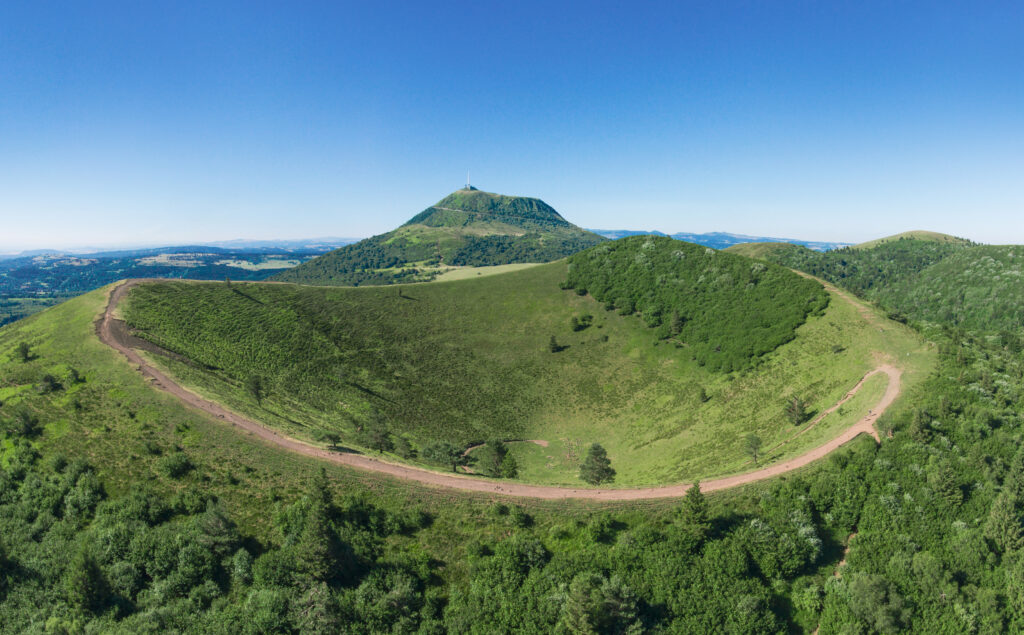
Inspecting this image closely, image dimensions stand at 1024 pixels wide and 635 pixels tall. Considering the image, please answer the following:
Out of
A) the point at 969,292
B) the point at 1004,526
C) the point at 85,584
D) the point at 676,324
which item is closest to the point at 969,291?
the point at 969,292

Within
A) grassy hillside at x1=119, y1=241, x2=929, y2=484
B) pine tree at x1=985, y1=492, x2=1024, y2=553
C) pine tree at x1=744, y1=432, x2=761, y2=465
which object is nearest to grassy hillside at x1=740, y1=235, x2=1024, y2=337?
grassy hillside at x1=119, y1=241, x2=929, y2=484

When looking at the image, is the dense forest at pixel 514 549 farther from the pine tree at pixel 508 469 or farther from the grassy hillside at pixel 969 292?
the grassy hillside at pixel 969 292

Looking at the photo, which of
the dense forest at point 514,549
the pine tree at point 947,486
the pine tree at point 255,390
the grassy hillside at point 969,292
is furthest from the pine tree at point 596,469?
the grassy hillside at point 969,292

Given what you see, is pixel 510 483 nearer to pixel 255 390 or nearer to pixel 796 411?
pixel 796 411

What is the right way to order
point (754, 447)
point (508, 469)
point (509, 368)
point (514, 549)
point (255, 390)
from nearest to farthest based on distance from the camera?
point (514, 549), point (754, 447), point (508, 469), point (255, 390), point (509, 368)

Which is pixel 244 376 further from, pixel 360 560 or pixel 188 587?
pixel 360 560

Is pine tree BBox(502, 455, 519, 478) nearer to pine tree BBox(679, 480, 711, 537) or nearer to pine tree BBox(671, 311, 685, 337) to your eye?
pine tree BBox(679, 480, 711, 537)
